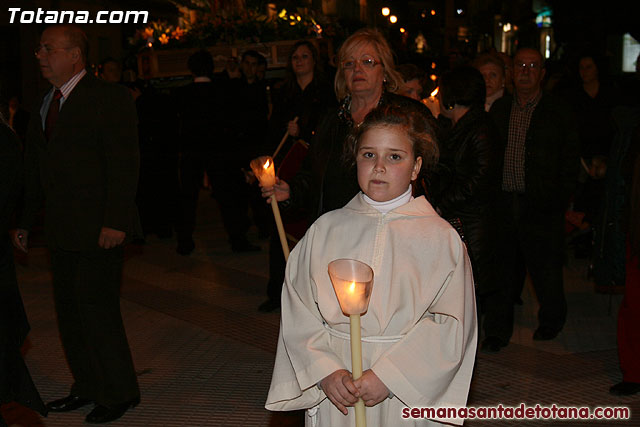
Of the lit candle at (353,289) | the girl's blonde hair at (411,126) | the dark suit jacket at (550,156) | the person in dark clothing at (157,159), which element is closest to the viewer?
the lit candle at (353,289)

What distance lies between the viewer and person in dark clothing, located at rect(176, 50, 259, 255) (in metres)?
9.64

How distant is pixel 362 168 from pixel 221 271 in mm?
6085

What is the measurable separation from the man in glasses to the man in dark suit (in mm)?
2745

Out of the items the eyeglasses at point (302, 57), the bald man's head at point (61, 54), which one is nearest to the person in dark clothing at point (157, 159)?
the eyeglasses at point (302, 57)

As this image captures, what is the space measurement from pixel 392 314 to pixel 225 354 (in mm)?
3444

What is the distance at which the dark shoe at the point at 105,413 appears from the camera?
197 inches

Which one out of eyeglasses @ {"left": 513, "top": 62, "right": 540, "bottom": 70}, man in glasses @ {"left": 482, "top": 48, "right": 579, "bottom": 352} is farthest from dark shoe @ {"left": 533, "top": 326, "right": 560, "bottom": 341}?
eyeglasses @ {"left": 513, "top": 62, "right": 540, "bottom": 70}

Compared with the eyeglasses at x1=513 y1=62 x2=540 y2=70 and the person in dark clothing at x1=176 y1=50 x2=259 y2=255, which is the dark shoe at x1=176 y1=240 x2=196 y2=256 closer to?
the person in dark clothing at x1=176 y1=50 x2=259 y2=255

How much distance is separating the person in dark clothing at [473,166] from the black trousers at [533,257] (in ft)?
2.12

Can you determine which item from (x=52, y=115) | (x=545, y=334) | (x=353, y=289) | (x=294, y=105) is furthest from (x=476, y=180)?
(x=353, y=289)

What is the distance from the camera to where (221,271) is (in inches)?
357

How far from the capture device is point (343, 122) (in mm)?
4457

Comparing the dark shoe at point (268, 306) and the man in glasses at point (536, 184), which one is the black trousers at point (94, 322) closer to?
the dark shoe at point (268, 306)

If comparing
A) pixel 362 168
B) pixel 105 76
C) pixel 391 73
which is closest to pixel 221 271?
pixel 105 76
